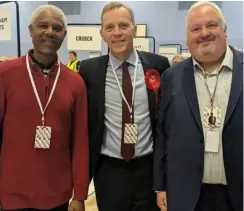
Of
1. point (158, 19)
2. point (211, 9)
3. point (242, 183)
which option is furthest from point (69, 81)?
point (158, 19)

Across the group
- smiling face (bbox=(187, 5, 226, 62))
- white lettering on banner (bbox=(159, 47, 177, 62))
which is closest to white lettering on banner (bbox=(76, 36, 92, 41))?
smiling face (bbox=(187, 5, 226, 62))

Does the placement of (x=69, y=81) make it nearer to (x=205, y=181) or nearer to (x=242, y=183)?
(x=205, y=181)

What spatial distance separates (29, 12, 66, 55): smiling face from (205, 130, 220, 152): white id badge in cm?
93

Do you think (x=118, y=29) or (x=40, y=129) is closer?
(x=40, y=129)

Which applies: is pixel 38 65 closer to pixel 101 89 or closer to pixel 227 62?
pixel 101 89

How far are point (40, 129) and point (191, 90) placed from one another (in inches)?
31.5

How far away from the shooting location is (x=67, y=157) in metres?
1.93

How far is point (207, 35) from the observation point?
181 cm

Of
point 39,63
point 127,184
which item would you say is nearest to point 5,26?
point 39,63

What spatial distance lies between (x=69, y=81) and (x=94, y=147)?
1.41 ft

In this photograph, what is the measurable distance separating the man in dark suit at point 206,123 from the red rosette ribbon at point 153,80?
0.20 meters

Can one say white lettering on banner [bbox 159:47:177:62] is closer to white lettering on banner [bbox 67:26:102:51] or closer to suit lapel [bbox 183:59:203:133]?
white lettering on banner [bbox 67:26:102:51]

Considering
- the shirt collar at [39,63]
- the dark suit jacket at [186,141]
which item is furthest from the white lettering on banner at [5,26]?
the dark suit jacket at [186,141]

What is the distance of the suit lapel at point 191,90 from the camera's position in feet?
5.87
